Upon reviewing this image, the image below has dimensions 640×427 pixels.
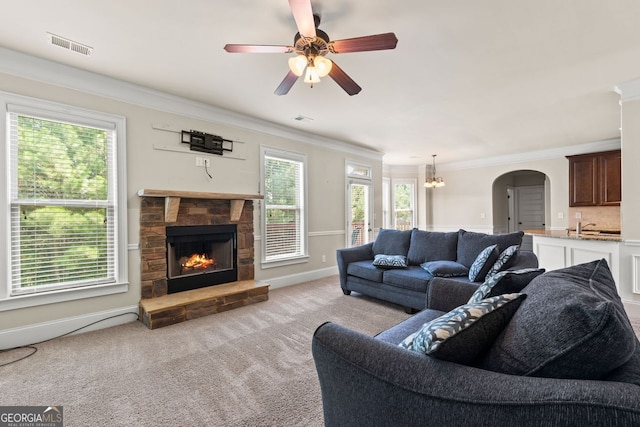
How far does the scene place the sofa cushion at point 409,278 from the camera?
322 centimetres

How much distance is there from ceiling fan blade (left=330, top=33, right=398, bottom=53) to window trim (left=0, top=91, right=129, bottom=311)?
2.57 m

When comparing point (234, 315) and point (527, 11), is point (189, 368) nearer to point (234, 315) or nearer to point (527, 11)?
point (234, 315)

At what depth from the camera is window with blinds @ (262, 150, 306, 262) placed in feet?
14.9

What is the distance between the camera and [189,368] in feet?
7.27

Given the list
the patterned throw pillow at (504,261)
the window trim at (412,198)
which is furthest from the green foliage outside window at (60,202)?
the window trim at (412,198)

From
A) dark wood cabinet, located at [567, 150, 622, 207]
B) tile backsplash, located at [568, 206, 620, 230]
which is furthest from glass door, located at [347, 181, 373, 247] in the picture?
tile backsplash, located at [568, 206, 620, 230]

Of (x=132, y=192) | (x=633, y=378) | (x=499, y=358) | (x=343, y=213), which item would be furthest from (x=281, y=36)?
(x=343, y=213)

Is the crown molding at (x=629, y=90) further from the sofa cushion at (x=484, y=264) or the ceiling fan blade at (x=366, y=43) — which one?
the ceiling fan blade at (x=366, y=43)

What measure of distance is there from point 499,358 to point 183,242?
3.57 m

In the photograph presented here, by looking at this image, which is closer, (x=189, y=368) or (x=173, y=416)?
(x=173, y=416)

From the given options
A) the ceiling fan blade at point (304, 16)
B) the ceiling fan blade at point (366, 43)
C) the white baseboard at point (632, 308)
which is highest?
the ceiling fan blade at point (304, 16)

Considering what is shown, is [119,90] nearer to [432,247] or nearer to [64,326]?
[64,326]

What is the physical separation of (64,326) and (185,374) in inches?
64.6

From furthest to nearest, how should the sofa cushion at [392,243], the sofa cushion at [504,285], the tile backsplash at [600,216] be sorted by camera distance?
the tile backsplash at [600,216] → the sofa cushion at [392,243] → the sofa cushion at [504,285]
